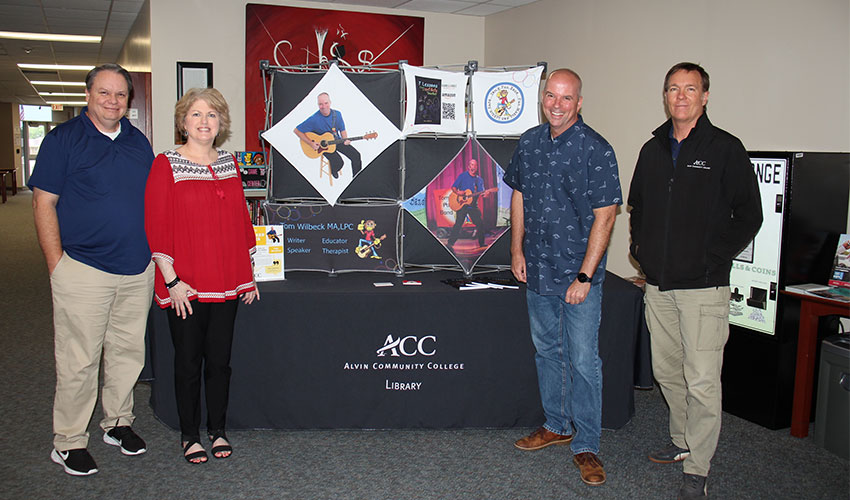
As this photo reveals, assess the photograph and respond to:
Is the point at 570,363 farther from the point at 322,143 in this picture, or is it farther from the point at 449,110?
the point at 322,143

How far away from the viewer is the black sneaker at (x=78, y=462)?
2727mm

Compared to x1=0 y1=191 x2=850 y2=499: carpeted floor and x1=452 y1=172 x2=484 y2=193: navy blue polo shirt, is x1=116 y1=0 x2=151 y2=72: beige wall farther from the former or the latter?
x1=452 y1=172 x2=484 y2=193: navy blue polo shirt

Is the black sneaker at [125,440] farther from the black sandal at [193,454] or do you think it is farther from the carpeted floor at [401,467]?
the black sandal at [193,454]

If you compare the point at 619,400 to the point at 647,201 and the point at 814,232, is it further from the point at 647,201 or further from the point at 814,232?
the point at 814,232

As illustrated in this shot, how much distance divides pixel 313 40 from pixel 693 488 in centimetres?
539

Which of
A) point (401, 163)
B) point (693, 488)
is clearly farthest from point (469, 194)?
point (693, 488)

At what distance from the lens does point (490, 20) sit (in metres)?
6.99

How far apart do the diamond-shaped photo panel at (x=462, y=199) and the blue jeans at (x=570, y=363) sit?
61cm

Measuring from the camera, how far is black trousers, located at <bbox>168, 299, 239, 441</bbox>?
2.70m

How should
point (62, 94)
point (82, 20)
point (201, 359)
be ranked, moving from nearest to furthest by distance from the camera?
point (201, 359) → point (82, 20) → point (62, 94)

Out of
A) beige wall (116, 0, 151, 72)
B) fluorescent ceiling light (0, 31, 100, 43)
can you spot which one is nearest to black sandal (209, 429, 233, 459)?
beige wall (116, 0, 151, 72)

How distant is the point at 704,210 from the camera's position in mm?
2594

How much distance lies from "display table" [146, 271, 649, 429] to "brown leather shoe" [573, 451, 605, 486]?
0.41m

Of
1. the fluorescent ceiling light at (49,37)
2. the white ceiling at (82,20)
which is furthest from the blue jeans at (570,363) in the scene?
the fluorescent ceiling light at (49,37)
